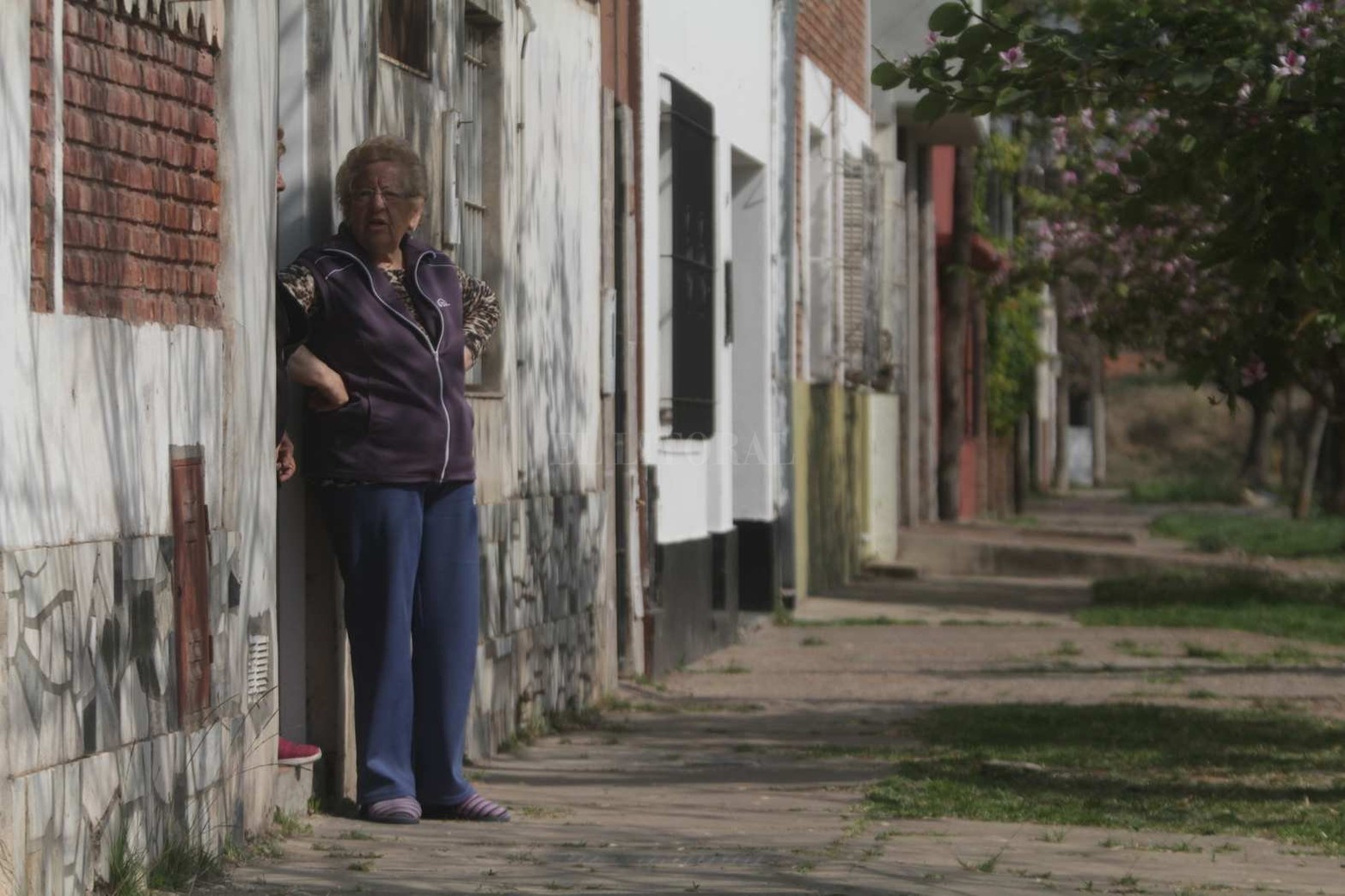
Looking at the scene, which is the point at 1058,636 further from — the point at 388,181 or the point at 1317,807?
the point at 388,181

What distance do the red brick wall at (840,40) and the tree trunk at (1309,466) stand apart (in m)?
15.4

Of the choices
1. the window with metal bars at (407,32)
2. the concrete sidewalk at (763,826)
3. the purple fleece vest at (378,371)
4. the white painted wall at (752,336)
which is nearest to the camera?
the concrete sidewalk at (763,826)

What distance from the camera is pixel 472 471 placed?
7.41m

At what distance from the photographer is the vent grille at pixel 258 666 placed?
6.52 metres

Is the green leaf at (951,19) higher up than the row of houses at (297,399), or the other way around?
the green leaf at (951,19)

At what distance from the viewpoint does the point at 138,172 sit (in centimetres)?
589

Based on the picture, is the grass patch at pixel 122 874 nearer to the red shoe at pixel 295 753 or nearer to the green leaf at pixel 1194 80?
the red shoe at pixel 295 753

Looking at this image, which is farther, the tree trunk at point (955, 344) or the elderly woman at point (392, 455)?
the tree trunk at point (955, 344)

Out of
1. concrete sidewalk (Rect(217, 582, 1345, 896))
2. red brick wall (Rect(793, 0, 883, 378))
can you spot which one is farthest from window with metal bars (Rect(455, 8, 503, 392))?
red brick wall (Rect(793, 0, 883, 378))

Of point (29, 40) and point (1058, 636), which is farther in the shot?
point (1058, 636)

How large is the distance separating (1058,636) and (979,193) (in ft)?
50.6

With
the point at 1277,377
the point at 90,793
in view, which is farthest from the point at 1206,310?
the point at 90,793

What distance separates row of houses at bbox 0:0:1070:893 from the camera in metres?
5.31

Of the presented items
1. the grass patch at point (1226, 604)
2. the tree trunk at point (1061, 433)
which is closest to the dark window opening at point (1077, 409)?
the tree trunk at point (1061, 433)
